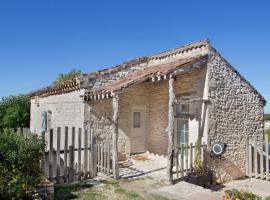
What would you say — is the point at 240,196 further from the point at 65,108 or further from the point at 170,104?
the point at 65,108

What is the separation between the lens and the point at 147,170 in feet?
35.4

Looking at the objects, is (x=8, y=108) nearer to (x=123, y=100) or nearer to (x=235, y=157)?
(x=123, y=100)

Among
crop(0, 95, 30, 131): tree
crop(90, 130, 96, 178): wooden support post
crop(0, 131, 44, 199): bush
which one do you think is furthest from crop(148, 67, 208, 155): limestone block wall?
crop(0, 95, 30, 131): tree

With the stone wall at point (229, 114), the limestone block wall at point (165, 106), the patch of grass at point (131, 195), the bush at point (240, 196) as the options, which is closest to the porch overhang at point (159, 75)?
the limestone block wall at point (165, 106)

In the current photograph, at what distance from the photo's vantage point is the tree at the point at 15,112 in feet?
59.8

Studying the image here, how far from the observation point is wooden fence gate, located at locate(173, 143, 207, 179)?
9281 millimetres

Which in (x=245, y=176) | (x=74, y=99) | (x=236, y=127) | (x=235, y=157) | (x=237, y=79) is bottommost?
(x=245, y=176)

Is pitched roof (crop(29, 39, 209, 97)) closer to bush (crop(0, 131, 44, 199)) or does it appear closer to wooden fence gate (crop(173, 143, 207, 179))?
wooden fence gate (crop(173, 143, 207, 179))

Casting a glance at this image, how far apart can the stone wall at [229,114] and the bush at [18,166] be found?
19.7ft

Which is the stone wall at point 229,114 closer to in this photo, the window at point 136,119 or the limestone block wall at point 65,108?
the window at point 136,119

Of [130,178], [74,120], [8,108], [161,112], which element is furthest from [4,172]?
[8,108]

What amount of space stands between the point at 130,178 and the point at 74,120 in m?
3.51

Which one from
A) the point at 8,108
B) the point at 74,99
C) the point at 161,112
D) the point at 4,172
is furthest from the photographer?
the point at 8,108

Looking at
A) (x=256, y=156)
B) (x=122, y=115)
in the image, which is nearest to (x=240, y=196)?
(x=256, y=156)
